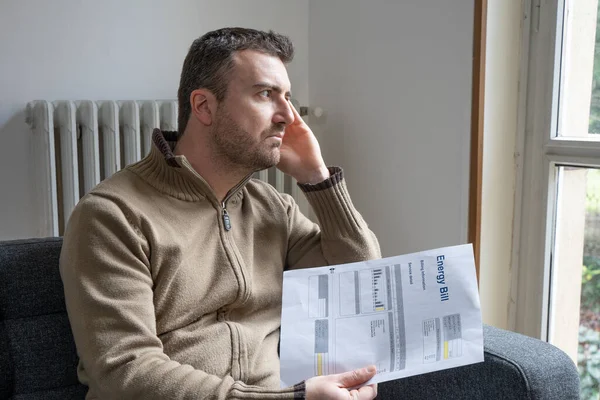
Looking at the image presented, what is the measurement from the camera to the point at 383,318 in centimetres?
114

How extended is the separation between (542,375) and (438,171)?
0.98 metres

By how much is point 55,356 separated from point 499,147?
1.27 meters

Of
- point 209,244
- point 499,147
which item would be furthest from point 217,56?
point 499,147

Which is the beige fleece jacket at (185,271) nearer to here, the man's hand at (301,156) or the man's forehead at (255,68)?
the man's hand at (301,156)

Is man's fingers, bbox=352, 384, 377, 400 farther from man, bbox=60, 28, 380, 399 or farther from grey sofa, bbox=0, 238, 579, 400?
grey sofa, bbox=0, 238, 579, 400

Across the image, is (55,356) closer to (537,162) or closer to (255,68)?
(255,68)

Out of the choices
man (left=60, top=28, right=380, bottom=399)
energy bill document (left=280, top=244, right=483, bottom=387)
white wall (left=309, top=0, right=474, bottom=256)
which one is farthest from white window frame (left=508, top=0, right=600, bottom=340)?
energy bill document (left=280, top=244, right=483, bottom=387)

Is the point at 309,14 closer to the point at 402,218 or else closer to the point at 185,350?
the point at 402,218

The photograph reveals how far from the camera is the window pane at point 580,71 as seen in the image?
5.84ft

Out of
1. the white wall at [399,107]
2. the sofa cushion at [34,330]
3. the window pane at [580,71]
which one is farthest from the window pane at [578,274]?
the sofa cushion at [34,330]

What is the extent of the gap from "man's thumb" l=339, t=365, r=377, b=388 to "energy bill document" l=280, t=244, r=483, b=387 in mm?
13

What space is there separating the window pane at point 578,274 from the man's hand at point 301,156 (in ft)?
2.56

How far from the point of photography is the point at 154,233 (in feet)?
3.86

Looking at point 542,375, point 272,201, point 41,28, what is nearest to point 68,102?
point 41,28
